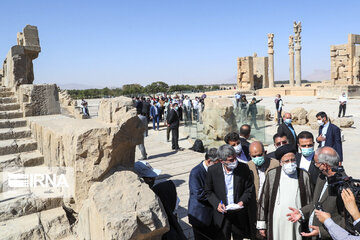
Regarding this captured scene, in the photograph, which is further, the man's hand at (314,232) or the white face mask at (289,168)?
the white face mask at (289,168)

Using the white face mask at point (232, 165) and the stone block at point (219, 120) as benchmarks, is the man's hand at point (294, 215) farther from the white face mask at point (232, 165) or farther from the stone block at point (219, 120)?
the stone block at point (219, 120)

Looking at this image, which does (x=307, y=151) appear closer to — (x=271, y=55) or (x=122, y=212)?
(x=122, y=212)

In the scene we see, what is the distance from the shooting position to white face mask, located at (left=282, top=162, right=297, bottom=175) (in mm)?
2785

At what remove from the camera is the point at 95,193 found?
229 cm

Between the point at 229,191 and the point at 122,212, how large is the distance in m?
1.30

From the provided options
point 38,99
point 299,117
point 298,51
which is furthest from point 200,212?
point 298,51

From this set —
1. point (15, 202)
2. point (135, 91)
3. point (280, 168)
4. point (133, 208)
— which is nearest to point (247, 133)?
point (280, 168)

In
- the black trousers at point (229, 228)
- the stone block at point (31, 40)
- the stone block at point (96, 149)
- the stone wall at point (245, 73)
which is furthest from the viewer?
the stone wall at point (245, 73)

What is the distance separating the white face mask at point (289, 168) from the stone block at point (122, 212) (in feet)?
4.34

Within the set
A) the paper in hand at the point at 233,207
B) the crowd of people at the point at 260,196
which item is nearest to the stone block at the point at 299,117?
the crowd of people at the point at 260,196

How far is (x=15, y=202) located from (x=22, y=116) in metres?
2.84

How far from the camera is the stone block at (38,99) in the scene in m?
5.27

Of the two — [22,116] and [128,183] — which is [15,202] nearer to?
[128,183]

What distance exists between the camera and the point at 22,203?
9.53 ft
